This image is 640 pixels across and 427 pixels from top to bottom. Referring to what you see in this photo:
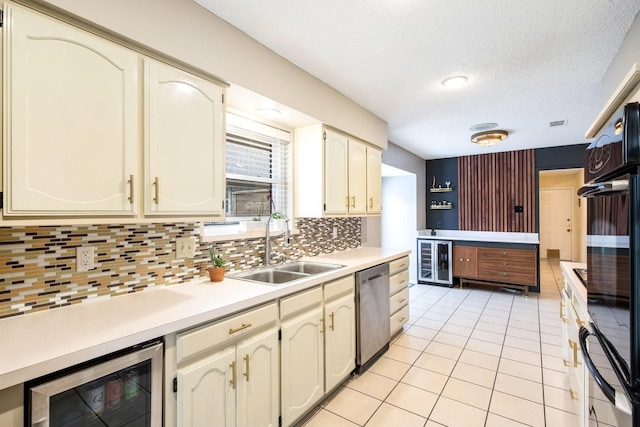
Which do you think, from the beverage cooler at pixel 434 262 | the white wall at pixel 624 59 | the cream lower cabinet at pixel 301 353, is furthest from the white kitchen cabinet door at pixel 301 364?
the beverage cooler at pixel 434 262

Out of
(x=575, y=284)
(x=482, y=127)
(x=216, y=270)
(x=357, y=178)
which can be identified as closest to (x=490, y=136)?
(x=482, y=127)

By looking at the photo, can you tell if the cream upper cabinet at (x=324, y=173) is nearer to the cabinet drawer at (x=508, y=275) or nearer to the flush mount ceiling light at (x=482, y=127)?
the flush mount ceiling light at (x=482, y=127)

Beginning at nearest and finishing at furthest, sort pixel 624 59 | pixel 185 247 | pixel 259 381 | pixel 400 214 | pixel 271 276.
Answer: pixel 259 381 < pixel 185 247 < pixel 624 59 < pixel 271 276 < pixel 400 214

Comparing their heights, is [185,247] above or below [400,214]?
below

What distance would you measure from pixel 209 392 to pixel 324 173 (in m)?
1.85

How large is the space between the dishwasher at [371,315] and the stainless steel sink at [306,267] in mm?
287

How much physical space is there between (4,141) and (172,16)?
0.96m

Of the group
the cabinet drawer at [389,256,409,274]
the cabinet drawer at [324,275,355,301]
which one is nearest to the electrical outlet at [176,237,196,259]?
the cabinet drawer at [324,275,355,301]

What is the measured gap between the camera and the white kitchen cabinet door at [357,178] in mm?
3059

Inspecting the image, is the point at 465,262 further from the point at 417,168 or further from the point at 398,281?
the point at 398,281

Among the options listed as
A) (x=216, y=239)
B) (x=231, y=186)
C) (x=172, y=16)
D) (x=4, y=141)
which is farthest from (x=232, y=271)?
(x=172, y=16)

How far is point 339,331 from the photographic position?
7.29 ft

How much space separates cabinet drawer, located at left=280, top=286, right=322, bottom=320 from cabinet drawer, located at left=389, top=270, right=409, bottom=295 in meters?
1.18

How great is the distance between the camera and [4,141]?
39.9 inches
